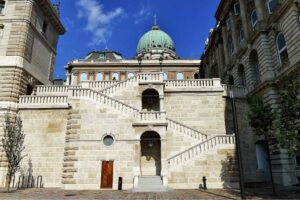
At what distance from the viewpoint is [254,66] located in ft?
87.2

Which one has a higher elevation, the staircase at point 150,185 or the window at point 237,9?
the window at point 237,9

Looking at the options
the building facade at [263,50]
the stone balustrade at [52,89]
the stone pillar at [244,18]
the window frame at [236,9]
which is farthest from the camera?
the window frame at [236,9]

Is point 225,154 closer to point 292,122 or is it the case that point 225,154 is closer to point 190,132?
point 190,132

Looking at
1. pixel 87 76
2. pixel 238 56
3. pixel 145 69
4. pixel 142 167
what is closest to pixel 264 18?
pixel 238 56

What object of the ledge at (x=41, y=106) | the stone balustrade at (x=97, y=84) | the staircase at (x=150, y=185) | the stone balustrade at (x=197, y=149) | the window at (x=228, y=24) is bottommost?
the staircase at (x=150, y=185)

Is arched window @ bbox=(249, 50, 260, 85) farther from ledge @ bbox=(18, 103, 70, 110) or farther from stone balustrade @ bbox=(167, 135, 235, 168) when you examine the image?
ledge @ bbox=(18, 103, 70, 110)

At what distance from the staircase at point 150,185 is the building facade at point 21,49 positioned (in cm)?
1229

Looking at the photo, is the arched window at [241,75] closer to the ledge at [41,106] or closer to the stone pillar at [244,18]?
the stone pillar at [244,18]

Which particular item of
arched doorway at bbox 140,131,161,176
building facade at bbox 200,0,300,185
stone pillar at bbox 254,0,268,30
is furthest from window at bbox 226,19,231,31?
arched doorway at bbox 140,131,161,176

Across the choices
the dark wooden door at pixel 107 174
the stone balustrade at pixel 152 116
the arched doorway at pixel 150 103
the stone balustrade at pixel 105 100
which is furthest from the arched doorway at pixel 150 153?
the arched doorway at pixel 150 103

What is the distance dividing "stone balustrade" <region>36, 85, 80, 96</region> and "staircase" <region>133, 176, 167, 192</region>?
13.0 metres

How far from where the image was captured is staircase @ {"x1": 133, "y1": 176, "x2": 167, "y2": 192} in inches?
676

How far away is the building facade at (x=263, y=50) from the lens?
19.6 meters

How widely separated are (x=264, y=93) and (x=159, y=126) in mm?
10685
